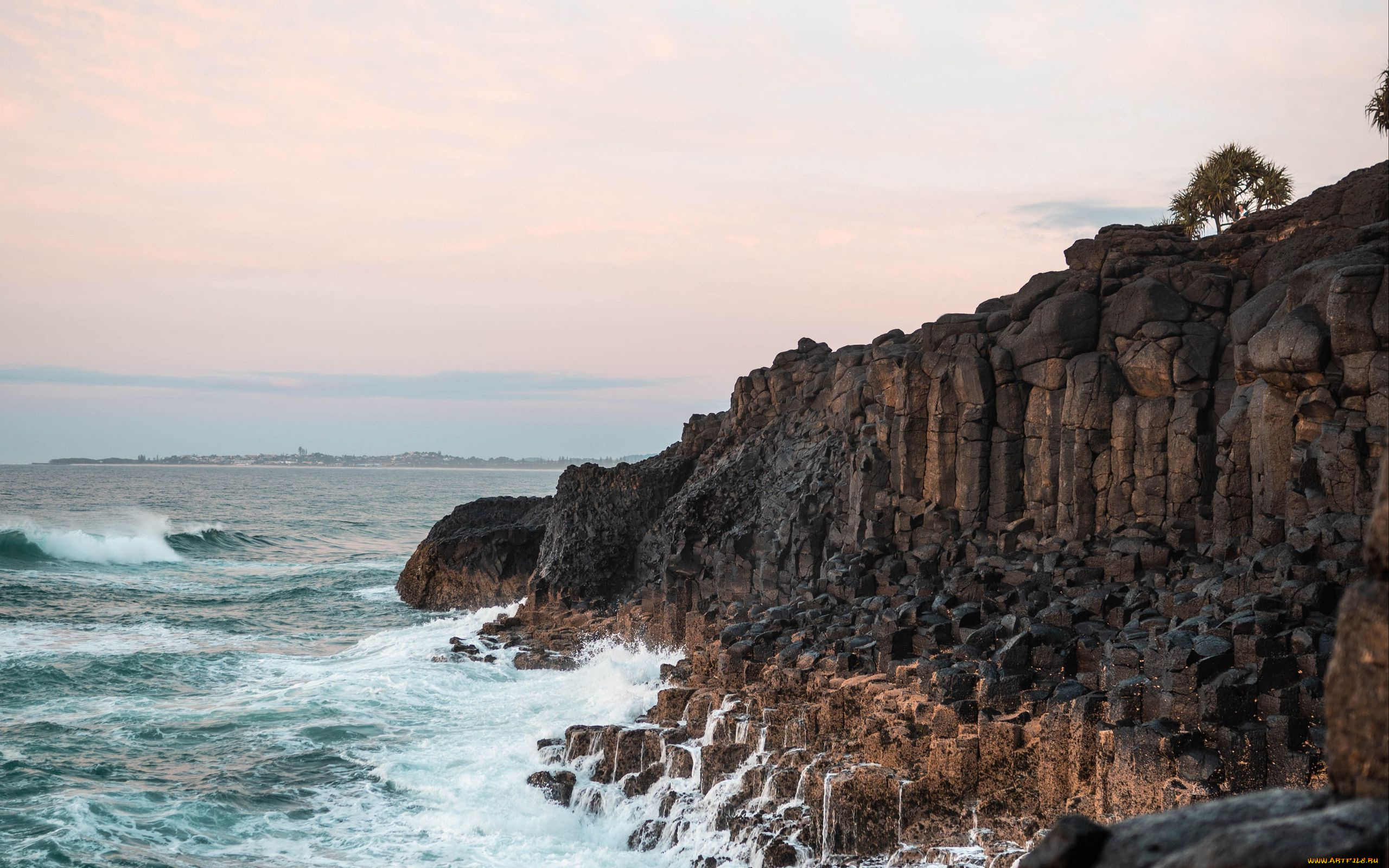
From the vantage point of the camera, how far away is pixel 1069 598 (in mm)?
22312

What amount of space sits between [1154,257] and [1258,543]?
1013 centimetres

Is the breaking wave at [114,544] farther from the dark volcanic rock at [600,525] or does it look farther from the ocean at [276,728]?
the dark volcanic rock at [600,525]

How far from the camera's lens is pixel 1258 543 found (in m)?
20.5

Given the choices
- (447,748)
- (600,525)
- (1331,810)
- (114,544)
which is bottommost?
(447,748)

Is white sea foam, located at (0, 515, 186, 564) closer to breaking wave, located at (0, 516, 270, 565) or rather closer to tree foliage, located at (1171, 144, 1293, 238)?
breaking wave, located at (0, 516, 270, 565)

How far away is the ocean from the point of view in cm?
1978

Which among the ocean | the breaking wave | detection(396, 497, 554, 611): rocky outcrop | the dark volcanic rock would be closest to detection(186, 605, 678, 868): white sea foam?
the ocean

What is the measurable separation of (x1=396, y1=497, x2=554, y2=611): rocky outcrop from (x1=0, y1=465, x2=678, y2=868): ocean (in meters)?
1.36

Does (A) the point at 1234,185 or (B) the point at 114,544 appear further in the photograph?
(B) the point at 114,544

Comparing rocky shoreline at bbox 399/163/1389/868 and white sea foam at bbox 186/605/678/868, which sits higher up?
rocky shoreline at bbox 399/163/1389/868

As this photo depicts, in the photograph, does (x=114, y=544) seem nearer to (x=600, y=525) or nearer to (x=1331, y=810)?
(x=600, y=525)

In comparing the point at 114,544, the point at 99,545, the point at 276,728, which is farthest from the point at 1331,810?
the point at 114,544

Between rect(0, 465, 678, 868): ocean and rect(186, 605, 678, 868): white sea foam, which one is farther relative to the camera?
rect(0, 465, 678, 868): ocean

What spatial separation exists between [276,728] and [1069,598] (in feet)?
65.7
